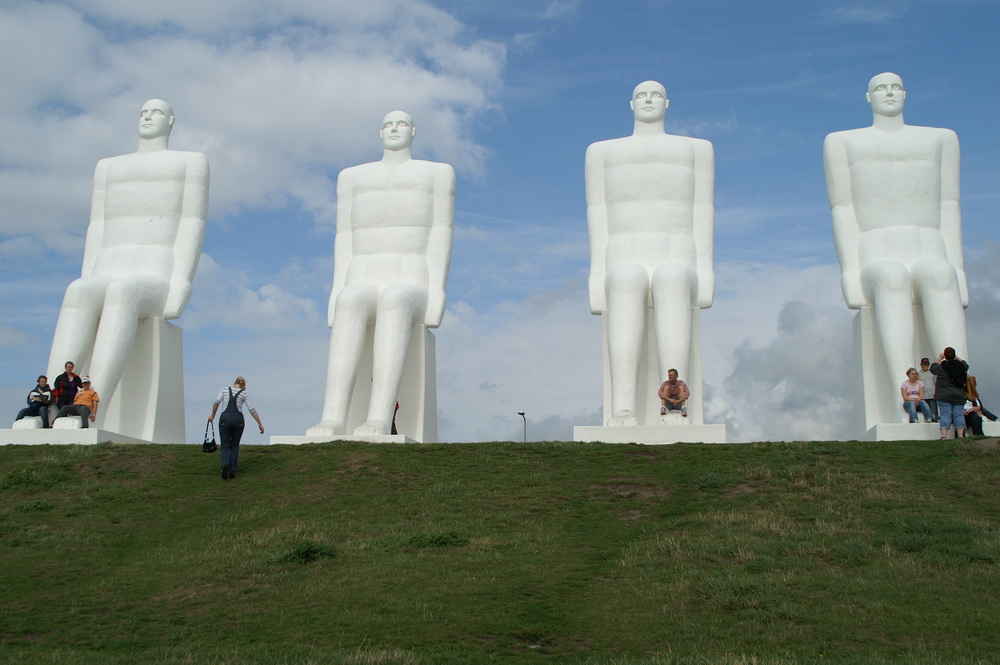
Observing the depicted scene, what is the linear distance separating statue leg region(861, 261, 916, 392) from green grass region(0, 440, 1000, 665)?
3456 millimetres

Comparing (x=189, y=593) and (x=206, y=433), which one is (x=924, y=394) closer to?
(x=206, y=433)

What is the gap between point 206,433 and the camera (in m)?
16.5

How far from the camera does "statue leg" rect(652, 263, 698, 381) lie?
20.2 m

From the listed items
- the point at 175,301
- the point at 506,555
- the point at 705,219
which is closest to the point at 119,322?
the point at 175,301

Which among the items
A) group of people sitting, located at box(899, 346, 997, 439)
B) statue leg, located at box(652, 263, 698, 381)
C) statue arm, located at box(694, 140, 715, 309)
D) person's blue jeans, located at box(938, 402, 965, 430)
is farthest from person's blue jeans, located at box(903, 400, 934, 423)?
statue arm, located at box(694, 140, 715, 309)

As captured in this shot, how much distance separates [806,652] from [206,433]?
9695 mm

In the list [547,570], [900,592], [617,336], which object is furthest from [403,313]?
[900,592]

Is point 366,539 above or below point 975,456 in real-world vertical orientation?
below

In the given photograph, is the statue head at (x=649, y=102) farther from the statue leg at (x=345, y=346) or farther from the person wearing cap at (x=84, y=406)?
the person wearing cap at (x=84, y=406)

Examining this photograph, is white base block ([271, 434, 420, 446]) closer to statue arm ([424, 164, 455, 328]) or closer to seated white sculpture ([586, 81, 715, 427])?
statue arm ([424, 164, 455, 328])

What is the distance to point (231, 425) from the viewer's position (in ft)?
51.9

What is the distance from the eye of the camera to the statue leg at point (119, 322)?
20469 mm

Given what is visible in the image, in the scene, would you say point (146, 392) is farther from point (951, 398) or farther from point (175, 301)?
point (951, 398)

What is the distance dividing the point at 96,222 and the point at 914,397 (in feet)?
47.5
